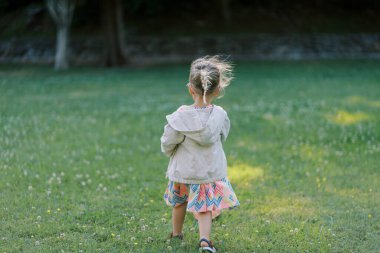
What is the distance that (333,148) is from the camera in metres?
10.5

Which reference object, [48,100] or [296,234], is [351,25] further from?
[296,234]

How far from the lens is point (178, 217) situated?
595cm

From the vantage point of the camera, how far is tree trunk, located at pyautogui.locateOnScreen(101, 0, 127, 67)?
32.7 m

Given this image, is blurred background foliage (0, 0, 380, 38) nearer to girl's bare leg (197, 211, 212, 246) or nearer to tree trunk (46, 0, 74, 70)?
tree trunk (46, 0, 74, 70)

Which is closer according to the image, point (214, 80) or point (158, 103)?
point (214, 80)

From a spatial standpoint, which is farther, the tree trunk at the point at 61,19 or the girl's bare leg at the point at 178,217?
the tree trunk at the point at 61,19

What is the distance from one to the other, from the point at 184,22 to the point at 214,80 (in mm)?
35264

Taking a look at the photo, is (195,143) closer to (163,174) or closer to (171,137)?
(171,137)

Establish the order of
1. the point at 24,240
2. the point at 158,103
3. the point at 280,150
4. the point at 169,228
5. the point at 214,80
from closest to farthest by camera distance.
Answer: the point at 214,80
the point at 24,240
the point at 169,228
the point at 280,150
the point at 158,103

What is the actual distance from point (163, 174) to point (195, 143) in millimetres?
3345

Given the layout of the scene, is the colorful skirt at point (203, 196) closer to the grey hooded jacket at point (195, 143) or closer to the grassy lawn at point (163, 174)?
the grey hooded jacket at point (195, 143)

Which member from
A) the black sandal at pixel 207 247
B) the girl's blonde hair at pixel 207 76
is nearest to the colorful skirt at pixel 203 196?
the black sandal at pixel 207 247

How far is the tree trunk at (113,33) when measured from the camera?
3272cm

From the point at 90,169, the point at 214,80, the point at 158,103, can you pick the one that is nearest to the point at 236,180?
the point at 90,169
